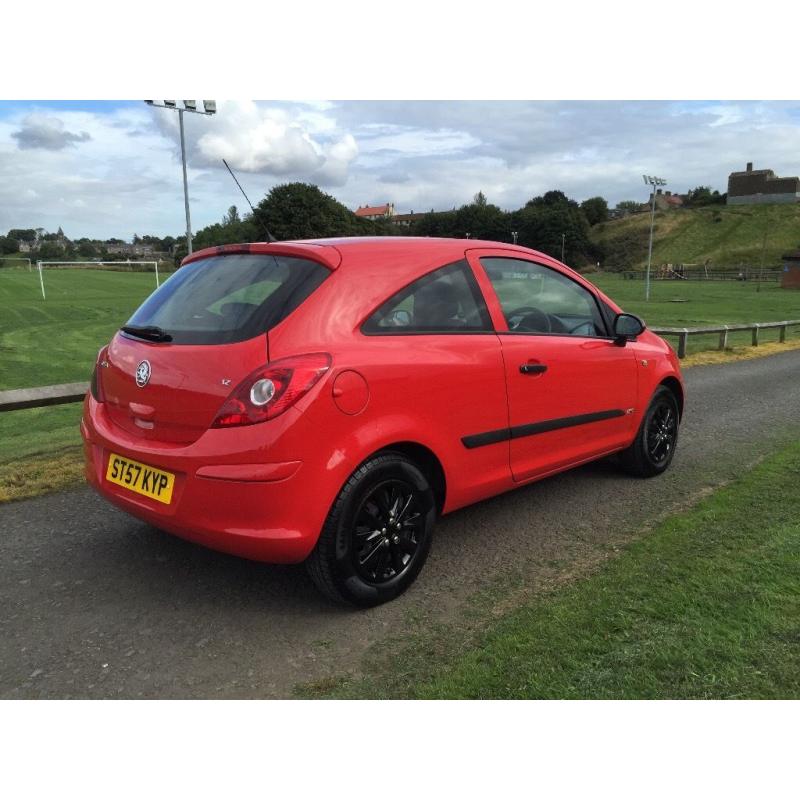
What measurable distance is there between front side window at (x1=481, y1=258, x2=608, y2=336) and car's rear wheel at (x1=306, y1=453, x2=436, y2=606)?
1197mm

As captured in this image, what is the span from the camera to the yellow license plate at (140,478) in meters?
2.95

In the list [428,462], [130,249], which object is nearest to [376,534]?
A: [428,462]

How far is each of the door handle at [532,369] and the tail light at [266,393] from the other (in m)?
1.41

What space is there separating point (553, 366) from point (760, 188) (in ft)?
477

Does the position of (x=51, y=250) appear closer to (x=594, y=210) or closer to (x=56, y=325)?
(x=56, y=325)

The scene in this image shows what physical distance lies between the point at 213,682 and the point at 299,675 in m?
0.32

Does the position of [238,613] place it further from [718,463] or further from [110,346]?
[718,463]

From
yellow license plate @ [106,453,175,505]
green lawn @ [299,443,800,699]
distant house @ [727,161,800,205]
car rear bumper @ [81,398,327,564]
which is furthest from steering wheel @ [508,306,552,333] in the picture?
distant house @ [727,161,800,205]

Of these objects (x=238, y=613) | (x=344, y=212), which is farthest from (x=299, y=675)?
(x=344, y=212)

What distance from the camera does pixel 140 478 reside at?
3.08 meters

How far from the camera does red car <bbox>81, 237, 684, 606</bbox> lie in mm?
2793

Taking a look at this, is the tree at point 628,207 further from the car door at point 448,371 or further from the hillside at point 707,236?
the car door at point 448,371

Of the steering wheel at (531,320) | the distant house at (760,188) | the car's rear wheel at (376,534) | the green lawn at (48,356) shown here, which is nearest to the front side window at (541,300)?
the steering wheel at (531,320)

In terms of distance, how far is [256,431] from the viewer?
276cm
